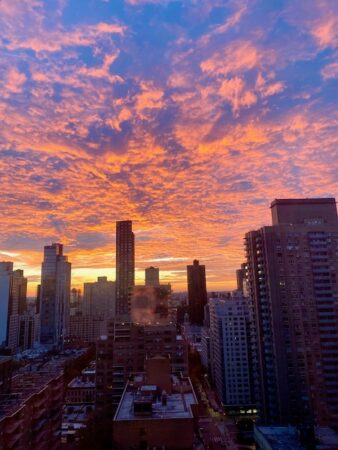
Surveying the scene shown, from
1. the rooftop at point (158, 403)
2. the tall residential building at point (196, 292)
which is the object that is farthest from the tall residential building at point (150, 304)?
the tall residential building at point (196, 292)

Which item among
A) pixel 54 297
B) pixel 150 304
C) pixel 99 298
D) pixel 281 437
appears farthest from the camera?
pixel 99 298

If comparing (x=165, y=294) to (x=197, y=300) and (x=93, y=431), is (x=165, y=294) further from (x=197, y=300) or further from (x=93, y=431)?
(x=197, y=300)

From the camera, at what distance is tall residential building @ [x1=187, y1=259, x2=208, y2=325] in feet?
463

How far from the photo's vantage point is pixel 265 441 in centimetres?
2672

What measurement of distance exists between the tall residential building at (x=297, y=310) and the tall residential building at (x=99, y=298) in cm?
11341

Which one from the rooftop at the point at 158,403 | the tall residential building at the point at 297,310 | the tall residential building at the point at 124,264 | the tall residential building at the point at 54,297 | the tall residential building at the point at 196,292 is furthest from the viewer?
the tall residential building at the point at 196,292

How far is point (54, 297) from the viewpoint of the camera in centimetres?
9912

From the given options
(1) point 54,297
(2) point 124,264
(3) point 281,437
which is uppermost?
(2) point 124,264

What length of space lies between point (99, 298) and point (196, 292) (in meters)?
43.1

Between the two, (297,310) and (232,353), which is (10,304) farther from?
(297,310)

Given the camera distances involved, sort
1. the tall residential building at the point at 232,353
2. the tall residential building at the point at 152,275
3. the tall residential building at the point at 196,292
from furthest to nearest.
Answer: the tall residential building at the point at 196,292
the tall residential building at the point at 152,275
the tall residential building at the point at 232,353

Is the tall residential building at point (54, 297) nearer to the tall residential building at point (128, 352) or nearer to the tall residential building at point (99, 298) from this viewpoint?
the tall residential building at point (99, 298)

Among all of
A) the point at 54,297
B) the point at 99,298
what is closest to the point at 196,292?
the point at 99,298

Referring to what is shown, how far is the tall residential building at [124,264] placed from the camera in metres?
103
